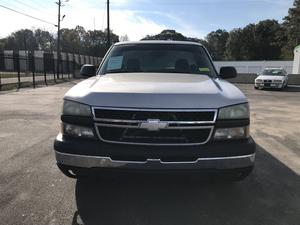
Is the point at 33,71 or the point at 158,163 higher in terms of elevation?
the point at 158,163

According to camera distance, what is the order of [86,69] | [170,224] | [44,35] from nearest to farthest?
[170,224] → [86,69] → [44,35]

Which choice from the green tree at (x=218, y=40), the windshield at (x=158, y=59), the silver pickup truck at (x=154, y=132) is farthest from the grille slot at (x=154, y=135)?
the green tree at (x=218, y=40)

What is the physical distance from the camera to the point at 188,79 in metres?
5.23

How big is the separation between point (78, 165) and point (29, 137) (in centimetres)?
453

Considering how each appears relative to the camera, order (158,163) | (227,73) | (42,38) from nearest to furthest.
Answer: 1. (158,163)
2. (227,73)
3. (42,38)

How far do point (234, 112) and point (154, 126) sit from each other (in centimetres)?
81

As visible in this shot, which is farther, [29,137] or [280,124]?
[280,124]

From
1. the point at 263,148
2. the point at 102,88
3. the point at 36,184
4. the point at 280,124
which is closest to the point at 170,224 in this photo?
the point at 102,88

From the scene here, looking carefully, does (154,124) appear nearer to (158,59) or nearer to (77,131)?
(77,131)

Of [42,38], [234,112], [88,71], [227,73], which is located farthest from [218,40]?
[234,112]

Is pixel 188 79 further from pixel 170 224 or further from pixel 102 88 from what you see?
pixel 170 224

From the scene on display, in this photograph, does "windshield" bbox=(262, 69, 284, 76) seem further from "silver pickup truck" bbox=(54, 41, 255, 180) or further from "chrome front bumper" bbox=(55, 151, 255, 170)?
"chrome front bumper" bbox=(55, 151, 255, 170)

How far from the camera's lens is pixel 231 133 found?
4309 mm

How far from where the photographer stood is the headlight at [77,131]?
428 cm
